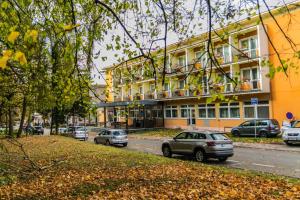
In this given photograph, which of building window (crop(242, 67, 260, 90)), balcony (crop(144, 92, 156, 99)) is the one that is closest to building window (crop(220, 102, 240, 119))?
building window (crop(242, 67, 260, 90))

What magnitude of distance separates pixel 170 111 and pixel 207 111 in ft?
26.2

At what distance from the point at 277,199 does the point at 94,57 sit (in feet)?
17.0

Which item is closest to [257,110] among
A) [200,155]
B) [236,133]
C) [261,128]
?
[236,133]

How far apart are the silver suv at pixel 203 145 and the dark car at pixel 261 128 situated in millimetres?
11341

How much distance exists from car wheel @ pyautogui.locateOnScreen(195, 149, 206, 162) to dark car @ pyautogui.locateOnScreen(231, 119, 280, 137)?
12010 mm

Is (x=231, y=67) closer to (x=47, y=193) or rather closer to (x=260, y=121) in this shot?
(x=260, y=121)

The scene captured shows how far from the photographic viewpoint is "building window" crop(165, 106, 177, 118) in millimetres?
45344

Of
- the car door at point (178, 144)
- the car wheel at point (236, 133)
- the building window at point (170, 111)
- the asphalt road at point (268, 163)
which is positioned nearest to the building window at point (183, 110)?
the building window at point (170, 111)

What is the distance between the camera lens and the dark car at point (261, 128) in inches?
1048

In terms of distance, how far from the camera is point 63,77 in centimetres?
843

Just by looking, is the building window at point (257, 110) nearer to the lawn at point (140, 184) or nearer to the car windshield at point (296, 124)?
the car windshield at point (296, 124)

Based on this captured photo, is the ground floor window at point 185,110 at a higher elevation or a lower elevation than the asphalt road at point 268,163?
higher

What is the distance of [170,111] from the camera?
46312 mm

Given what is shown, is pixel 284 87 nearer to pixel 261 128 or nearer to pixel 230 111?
pixel 261 128
